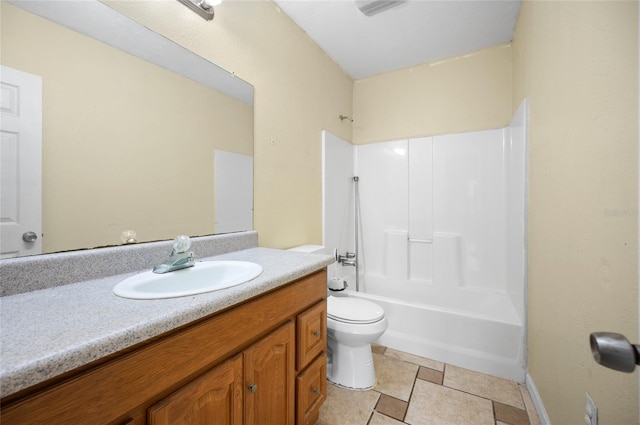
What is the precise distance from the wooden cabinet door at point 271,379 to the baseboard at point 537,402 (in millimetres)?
1239

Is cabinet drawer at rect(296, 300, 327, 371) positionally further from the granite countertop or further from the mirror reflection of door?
the mirror reflection of door

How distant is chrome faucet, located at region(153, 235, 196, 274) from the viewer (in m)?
0.97

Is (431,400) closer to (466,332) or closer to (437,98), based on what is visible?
(466,332)

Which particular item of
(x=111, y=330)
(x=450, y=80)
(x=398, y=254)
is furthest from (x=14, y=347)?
(x=450, y=80)

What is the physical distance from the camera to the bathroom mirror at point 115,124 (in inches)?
32.8

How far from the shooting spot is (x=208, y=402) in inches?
28.0

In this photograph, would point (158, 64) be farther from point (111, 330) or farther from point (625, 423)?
point (625, 423)

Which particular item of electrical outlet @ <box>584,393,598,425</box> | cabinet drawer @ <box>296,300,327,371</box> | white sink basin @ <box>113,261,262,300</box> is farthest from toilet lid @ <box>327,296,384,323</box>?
electrical outlet @ <box>584,393,598,425</box>

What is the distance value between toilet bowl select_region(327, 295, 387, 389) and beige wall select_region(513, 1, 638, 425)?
830 millimetres

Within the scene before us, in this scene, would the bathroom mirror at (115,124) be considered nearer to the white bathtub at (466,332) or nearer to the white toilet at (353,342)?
the white toilet at (353,342)

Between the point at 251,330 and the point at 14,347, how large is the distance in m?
0.52

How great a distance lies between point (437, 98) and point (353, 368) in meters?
2.33

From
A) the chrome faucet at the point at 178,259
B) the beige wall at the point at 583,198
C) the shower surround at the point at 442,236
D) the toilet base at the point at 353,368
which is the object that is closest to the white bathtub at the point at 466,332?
the shower surround at the point at 442,236

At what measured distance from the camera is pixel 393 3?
65.5 inches
